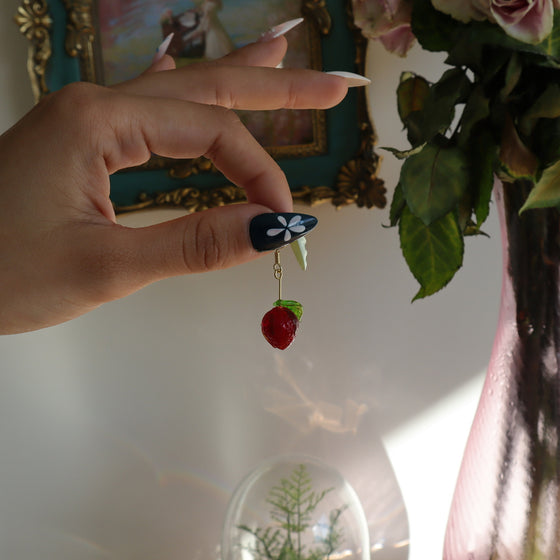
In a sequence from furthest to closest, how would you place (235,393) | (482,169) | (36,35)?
(235,393)
(36,35)
(482,169)

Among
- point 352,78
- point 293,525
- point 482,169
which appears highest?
point 352,78

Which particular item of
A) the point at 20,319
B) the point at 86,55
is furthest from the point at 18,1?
the point at 20,319

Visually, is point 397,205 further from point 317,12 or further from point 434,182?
point 317,12

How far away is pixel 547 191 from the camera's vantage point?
54 centimetres

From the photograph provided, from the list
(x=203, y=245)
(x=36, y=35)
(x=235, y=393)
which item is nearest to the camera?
(x=203, y=245)

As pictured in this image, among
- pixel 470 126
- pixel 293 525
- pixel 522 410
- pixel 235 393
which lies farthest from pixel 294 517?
pixel 470 126

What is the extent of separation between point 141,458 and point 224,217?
0.55 m

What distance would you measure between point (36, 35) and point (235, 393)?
1.92 ft

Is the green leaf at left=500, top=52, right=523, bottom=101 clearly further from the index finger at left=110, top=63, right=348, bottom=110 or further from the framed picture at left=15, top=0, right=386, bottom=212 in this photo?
the framed picture at left=15, top=0, right=386, bottom=212

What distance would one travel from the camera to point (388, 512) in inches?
37.1

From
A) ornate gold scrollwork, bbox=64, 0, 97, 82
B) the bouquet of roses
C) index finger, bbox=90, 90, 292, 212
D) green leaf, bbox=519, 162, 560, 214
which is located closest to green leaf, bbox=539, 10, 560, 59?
the bouquet of roses

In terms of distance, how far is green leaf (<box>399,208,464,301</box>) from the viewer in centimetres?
60

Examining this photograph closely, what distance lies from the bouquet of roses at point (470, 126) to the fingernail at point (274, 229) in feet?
0.39

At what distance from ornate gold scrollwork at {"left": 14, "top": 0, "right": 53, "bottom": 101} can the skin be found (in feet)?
0.90
